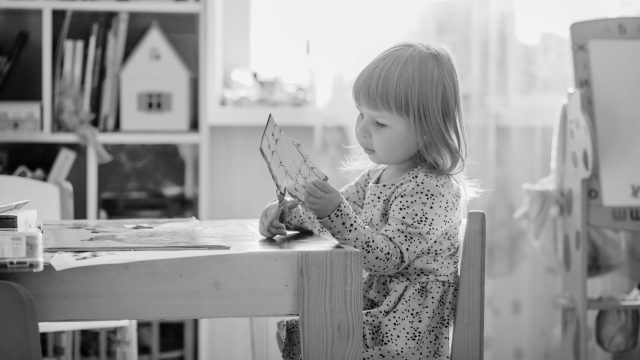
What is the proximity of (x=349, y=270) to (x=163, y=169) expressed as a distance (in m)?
1.44

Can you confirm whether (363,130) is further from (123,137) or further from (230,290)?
(123,137)

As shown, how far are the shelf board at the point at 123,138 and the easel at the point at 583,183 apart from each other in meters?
0.99

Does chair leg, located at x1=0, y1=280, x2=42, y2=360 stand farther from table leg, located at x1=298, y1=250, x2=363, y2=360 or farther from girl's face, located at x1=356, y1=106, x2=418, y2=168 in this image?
girl's face, located at x1=356, y1=106, x2=418, y2=168

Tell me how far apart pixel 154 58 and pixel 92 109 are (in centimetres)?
22

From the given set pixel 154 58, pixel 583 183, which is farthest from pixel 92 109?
pixel 583 183

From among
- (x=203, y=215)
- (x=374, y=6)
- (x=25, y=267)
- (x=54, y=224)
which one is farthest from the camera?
(x=374, y=6)

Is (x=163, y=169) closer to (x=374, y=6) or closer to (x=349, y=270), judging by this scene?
(x=374, y=6)

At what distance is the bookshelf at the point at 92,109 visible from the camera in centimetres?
227

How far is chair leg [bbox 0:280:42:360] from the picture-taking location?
2.99ft

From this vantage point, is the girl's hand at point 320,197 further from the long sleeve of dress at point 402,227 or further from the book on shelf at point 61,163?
the book on shelf at point 61,163

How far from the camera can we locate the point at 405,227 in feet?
4.05

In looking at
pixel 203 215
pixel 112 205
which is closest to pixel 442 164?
pixel 203 215

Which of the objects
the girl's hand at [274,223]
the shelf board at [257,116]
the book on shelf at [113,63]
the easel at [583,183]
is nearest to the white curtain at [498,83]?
the shelf board at [257,116]

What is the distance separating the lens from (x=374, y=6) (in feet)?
8.32
